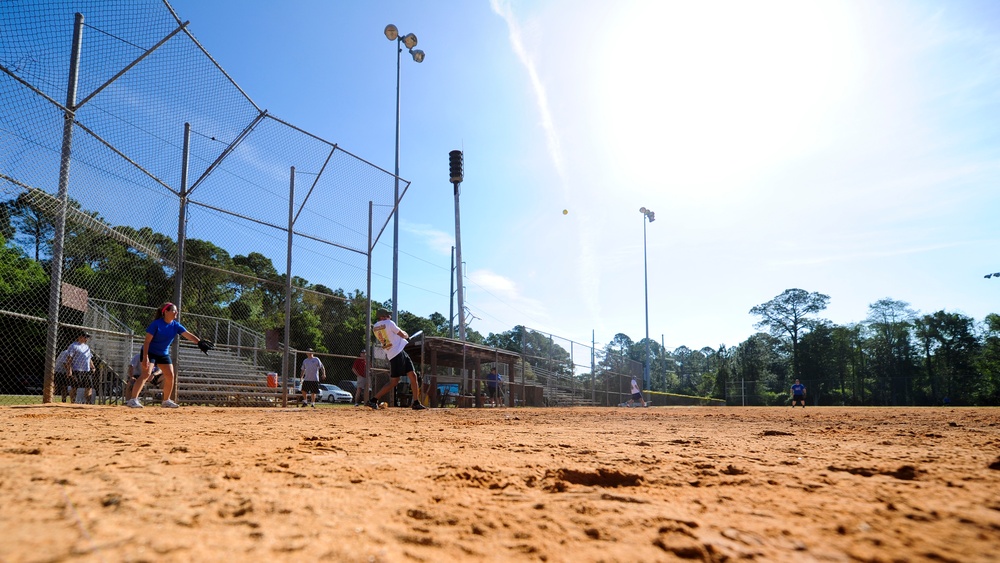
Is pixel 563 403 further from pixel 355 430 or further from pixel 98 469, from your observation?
pixel 98 469

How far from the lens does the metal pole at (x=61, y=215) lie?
6.10 m

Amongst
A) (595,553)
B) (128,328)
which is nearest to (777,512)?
(595,553)

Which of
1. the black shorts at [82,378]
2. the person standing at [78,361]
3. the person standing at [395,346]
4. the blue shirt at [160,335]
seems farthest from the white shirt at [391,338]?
the black shorts at [82,378]

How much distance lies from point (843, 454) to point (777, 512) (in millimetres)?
1822

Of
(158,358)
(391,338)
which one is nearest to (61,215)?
(158,358)

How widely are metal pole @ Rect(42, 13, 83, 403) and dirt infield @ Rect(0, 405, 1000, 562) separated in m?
3.45

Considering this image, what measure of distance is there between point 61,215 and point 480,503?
21.6ft

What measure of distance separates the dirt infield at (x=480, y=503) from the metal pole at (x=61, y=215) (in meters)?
3.45

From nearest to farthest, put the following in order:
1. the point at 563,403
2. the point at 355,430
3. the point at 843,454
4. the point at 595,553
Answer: the point at 595,553 → the point at 843,454 → the point at 355,430 → the point at 563,403

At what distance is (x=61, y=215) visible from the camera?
6.14 m

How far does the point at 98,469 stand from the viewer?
224 centimetres

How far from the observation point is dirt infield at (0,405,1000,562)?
139 centimetres

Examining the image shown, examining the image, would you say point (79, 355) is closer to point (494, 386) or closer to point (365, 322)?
point (365, 322)

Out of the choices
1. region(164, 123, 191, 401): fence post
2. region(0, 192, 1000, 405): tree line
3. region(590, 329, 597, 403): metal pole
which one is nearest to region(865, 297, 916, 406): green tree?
region(0, 192, 1000, 405): tree line
